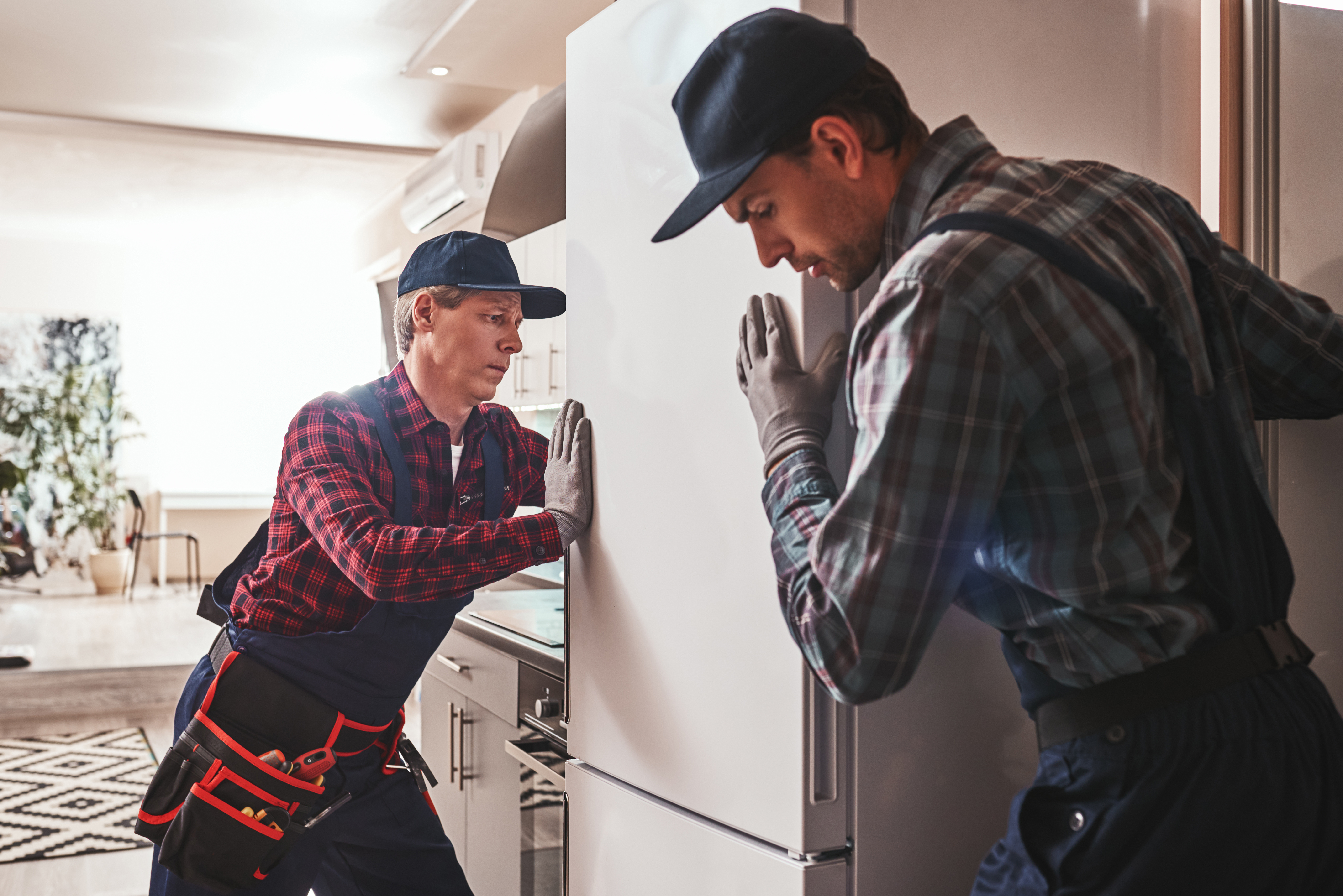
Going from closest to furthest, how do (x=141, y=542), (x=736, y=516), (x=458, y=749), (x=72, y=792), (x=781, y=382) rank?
1. (x=781, y=382)
2. (x=736, y=516)
3. (x=458, y=749)
4. (x=72, y=792)
5. (x=141, y=542)

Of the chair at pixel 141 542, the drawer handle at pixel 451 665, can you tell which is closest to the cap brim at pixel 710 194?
A: the drawer handle at pixel 451 665

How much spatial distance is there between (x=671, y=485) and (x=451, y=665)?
1.42 metres

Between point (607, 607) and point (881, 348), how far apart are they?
2.91ft

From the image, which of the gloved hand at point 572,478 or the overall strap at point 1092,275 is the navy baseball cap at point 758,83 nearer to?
the overall strap at point 1092,275

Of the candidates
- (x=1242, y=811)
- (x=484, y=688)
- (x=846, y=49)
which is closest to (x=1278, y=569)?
(x=1242, y=811)

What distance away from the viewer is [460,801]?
261cm

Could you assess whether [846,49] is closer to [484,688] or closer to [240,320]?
[484,688]

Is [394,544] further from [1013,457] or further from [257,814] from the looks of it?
[1013,457]

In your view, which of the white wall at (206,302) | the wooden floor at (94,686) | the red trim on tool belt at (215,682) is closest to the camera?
the red trim on tool belt at (215,682)

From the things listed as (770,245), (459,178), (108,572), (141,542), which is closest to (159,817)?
(770,245)

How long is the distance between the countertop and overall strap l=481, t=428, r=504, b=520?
12.6 inches

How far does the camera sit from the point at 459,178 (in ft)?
13.9

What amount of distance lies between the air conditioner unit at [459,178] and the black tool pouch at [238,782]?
8.89 feet

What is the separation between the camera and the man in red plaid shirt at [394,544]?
160cm
